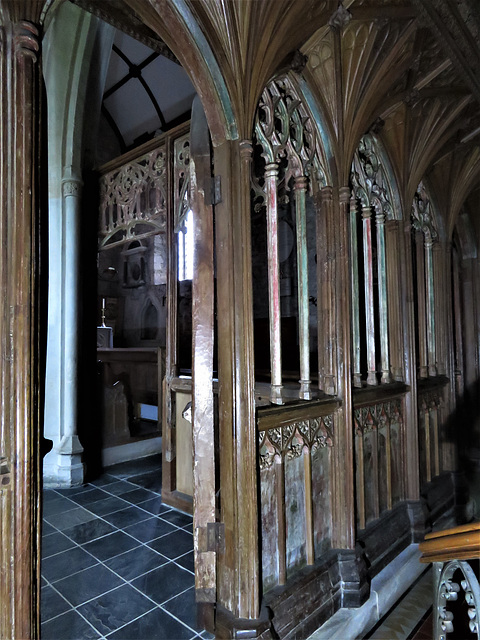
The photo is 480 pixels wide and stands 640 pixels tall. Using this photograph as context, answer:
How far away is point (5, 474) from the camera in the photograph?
110 cm

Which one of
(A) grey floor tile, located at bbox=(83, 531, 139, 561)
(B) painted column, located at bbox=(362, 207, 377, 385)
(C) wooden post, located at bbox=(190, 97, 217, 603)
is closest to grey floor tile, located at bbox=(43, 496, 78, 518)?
(A) grey floor tile, located at bbox=(83, 531, 139, 561)

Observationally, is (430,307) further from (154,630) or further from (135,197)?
(154,630)

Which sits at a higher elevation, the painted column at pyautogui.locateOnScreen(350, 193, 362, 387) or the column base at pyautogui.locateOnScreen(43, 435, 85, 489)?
the painted column at pyautogui.locateOnScreen(350, 193, 362, 387)

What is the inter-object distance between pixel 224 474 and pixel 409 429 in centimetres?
186

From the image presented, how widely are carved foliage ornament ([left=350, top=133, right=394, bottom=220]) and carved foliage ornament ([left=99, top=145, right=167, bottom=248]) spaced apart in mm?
1646

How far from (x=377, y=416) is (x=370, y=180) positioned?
1708 mm

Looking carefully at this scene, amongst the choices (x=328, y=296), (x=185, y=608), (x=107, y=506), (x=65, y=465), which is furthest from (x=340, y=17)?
(x=65, y=465)

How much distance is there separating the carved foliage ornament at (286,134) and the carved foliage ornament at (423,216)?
153cm

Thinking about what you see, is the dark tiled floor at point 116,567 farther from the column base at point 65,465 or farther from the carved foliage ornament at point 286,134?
the carved foliage ornament at point 286,134

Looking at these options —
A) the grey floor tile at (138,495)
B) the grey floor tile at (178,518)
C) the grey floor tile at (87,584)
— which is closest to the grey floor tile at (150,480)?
the grey floor tile at (138,495)

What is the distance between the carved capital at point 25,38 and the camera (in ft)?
3.76

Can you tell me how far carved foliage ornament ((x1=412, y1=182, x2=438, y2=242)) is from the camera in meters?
3.55

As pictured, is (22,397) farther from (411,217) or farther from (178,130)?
(411,217)

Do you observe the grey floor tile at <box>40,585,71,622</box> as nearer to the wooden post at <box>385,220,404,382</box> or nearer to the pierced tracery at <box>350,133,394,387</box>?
the pierced tracery at <box>350,133,394,387</box>
